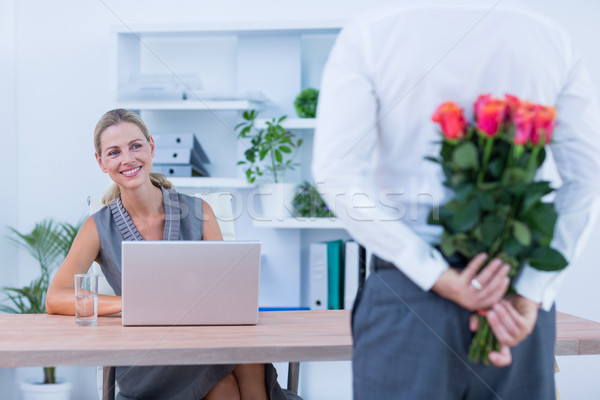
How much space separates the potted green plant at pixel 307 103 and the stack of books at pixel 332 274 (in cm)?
62

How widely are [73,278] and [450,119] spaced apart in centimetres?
150

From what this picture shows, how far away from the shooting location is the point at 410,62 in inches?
37.6

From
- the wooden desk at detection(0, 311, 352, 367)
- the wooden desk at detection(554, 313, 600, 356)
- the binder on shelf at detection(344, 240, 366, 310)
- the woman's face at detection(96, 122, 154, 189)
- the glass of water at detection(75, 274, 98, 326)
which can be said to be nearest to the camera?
the wooden desk at detection(0, 311, 352, 367)

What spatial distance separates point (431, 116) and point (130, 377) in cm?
141

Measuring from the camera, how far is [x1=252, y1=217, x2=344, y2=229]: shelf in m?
2.82

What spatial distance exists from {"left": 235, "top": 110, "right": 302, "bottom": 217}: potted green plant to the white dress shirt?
1.85m

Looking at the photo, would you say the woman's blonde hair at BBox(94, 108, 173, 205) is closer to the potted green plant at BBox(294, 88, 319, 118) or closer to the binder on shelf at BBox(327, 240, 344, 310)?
the potted green plant at BBox(294, 88, 319, 118)

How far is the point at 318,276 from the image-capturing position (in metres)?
2.80

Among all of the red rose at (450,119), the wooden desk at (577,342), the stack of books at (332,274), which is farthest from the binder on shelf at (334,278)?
the red rose at (450,119)

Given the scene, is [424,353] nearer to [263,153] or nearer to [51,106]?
[263,153]

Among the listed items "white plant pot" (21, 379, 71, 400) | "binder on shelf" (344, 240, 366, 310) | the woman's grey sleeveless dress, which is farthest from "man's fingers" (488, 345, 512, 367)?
"white plant pot" (21, 379, 71, 400)

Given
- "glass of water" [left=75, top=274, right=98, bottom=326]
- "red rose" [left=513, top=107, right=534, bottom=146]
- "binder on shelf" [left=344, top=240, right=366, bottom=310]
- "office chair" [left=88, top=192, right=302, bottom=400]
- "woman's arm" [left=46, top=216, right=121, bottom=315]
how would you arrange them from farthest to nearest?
"binder on shelf" [left=344, top=240, right=366, bottom=310], "office chair" [left=88, top=192, right=302, bottom=400], "woman's arm" [left=46, top=216, right=121, bottom=315], "glass of water" [left=75, top=274, right=98, bottom=326], "red rose" [left=513, top=107, right=534, bottom=146]

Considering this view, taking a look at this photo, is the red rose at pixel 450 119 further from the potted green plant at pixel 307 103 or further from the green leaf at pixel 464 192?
the potted green plant at pixel 307 103

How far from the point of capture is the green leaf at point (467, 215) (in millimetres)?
896
